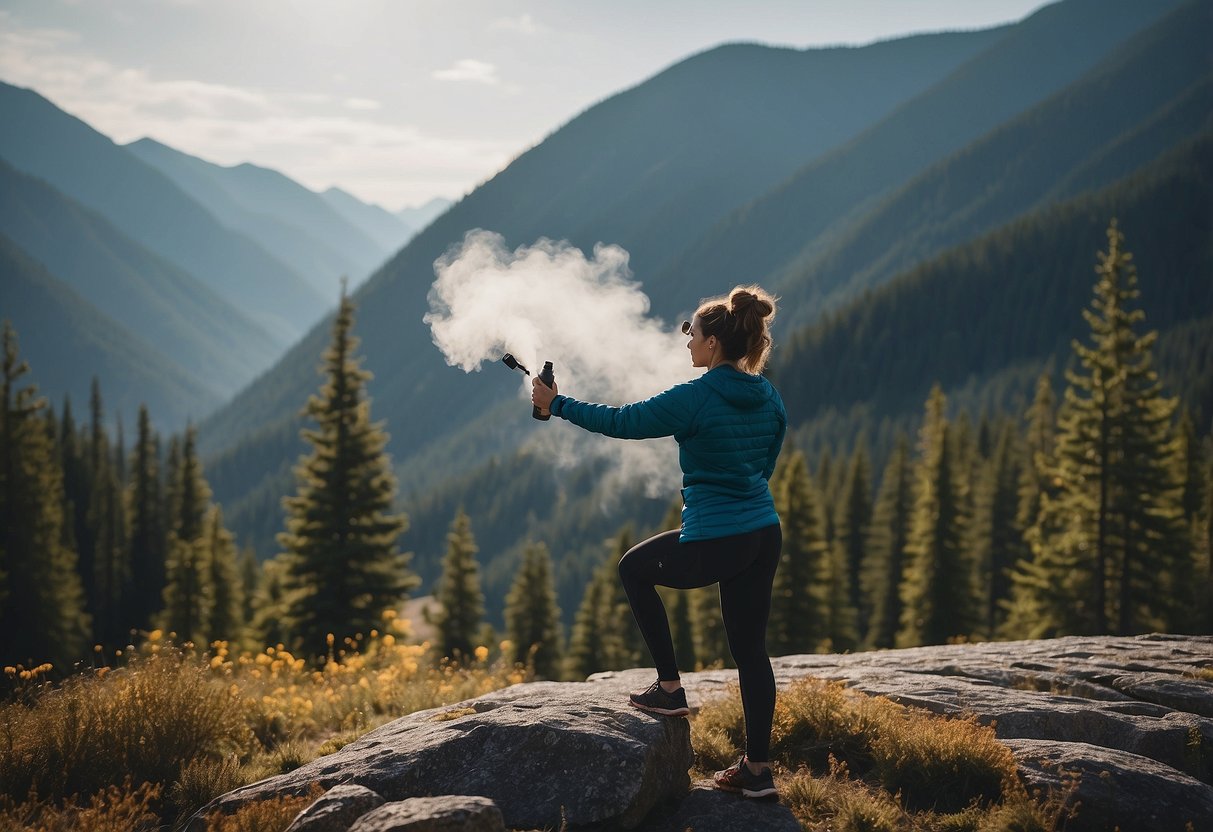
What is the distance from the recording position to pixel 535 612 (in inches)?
1597

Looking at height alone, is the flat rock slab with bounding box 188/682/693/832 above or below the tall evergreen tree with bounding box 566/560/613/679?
above

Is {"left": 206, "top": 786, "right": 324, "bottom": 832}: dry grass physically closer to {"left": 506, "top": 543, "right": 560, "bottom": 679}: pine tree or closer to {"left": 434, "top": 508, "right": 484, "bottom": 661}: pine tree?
{"left": 434, "top": 508, "right": 484, "bottom": 661}: pine tree

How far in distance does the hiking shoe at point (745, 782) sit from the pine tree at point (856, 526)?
47.4 metres

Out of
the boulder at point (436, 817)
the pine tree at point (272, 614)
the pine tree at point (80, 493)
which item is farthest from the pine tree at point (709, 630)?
the pine tree at point (80, 493)

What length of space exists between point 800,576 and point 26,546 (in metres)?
27.8

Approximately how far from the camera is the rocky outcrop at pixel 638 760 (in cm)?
527

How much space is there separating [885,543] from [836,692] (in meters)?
41.1

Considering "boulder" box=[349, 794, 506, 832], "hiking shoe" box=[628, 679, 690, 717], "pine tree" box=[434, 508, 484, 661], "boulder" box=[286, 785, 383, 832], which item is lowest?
"pine tree" box=[434, 508, 484, 661]

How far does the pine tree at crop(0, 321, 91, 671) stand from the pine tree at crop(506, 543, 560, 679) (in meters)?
17.5

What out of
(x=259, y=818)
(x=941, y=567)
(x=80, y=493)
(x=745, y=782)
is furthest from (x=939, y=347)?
(x=259, y=818)

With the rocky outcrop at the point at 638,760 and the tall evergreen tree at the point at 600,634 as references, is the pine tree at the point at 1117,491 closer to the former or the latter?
the rocky outcrop at the point at 638,760

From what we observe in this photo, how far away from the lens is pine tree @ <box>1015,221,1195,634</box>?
2356 centimetres

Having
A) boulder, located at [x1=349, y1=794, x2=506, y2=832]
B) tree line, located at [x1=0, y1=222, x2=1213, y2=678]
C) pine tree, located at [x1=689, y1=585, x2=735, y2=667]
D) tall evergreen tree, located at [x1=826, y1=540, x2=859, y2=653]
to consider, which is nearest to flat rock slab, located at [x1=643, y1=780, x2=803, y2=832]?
boulder, located at [x1=349, y1=794, x2=506, y2=832]

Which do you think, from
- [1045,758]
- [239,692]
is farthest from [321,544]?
[1045,758]
